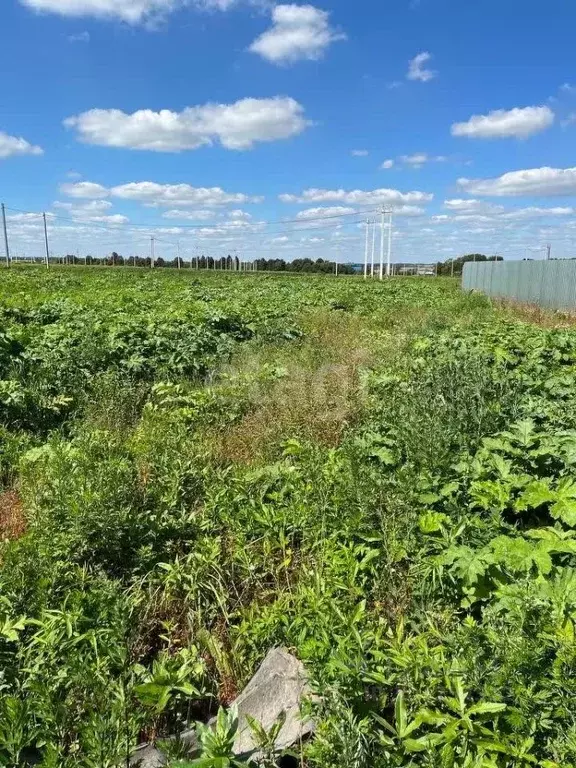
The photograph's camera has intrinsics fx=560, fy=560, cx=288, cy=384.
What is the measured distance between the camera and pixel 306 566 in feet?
11.1

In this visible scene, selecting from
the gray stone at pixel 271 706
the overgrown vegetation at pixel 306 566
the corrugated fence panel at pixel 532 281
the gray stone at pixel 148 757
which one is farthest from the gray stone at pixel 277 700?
the corrugated fence panel at pixel 532 281

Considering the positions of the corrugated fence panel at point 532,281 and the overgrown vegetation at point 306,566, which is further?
the corrugated fence panel at point 532,281

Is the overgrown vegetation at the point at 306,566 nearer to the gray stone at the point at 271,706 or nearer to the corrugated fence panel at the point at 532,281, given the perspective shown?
the gray stone at the point at 271,706

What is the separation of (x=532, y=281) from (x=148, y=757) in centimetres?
2707

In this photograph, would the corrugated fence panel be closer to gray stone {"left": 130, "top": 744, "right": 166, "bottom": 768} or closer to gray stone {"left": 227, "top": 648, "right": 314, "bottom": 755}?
gray stone {"left": 227, "top": 648, "right": 314, "bottom": 755}

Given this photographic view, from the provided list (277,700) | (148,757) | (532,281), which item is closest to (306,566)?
(277,700)

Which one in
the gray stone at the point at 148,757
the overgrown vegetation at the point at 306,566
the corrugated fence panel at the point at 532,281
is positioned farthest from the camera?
the corrugated fence panel at the point at 532,281

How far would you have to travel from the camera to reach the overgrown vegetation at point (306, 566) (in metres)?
2.03

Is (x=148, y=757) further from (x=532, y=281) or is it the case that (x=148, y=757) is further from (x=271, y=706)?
(x=532, y=281)

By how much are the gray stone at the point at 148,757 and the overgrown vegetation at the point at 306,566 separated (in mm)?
138

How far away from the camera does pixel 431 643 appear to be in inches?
107

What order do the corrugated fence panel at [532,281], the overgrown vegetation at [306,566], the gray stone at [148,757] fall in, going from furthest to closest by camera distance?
the corrugated fence panel at [532,281], the gray stone at [148,757], the overgrown vegetation at [306,566]

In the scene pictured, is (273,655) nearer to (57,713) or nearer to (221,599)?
(221,599)

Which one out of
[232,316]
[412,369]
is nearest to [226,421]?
[412,369]
